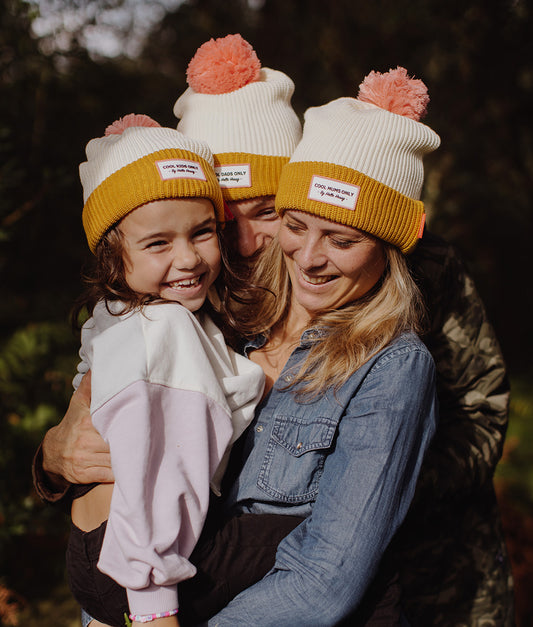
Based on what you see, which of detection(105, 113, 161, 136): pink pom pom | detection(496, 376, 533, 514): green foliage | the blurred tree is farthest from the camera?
detection(496, 376, 533, 514): green foliage

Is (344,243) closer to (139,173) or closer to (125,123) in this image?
(139,173)

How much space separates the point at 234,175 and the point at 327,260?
61 centimetres

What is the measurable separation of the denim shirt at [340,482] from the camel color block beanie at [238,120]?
0.93 m

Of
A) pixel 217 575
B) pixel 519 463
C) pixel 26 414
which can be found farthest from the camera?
pixel 519 463

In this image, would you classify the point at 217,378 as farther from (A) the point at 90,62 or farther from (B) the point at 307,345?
(A) the point at 90,62

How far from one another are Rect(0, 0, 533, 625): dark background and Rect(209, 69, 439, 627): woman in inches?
69.8

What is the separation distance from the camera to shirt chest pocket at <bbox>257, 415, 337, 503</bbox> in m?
1.78

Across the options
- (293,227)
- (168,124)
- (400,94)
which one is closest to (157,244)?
(293,227)

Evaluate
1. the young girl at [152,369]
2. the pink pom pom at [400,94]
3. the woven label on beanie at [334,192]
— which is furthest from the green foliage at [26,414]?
the pink pom pom at [400,94]

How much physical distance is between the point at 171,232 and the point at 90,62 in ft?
8.03

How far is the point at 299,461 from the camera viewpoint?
1.82 m

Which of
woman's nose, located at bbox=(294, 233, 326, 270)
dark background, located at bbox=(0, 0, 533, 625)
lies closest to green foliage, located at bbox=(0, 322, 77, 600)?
dark background, located at bbox=(0, 0, 533, 625)

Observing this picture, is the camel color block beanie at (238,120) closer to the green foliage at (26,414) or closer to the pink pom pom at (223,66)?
the pink pom pom at (223,66)

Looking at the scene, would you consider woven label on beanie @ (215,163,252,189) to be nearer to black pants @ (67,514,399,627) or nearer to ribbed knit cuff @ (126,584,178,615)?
black pants @ (67,514,399,627)
